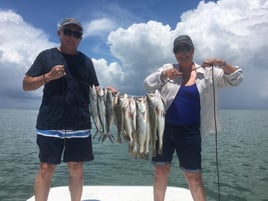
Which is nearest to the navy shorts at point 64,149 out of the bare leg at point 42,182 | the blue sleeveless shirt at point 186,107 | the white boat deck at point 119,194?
the bare leg at point 42,182

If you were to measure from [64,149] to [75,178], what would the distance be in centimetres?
61

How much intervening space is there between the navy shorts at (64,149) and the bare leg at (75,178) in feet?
0.56

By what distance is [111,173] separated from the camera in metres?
17.7

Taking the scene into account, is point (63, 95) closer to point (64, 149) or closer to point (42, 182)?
point (64, 149)

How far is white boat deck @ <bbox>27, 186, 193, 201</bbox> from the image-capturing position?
6500 mm

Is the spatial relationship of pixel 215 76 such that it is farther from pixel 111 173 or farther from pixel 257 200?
pixel 111 173

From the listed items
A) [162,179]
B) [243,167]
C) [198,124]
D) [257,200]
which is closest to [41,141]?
[162,179]

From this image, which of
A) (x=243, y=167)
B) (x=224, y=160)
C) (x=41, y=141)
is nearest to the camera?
(x=41, y=141)

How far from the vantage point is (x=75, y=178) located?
539 centimetres

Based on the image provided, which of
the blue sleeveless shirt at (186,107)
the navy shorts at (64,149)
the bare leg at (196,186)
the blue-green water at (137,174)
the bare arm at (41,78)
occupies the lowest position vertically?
the blue-green water at (137,174)

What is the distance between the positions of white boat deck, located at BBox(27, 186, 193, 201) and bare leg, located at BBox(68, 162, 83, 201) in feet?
3.55

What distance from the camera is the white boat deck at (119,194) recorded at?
256 inches

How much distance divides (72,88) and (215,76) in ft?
8.11

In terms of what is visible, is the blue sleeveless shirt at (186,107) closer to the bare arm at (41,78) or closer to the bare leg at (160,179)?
the bare leg at (160,179)
